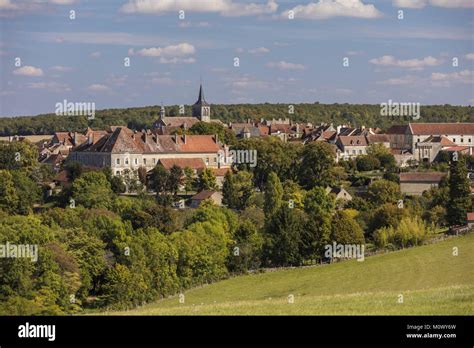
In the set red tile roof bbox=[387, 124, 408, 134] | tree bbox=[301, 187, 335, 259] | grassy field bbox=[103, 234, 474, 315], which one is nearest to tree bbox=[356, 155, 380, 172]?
red tile roof bbox=[387, 124, 408, 134]

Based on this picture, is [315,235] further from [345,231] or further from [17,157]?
[17,157]

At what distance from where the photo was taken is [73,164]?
65750 millimetres

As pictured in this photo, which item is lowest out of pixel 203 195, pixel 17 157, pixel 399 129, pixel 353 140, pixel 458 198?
pixel 203 195

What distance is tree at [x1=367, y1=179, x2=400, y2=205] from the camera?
5662 cm

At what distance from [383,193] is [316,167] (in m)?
12.1

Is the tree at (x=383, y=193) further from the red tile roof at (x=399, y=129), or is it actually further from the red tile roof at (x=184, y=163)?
the red tile roof at (x=399, y=129)

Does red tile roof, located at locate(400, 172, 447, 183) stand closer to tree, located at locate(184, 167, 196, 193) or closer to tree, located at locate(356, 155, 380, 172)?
tree, located at locate(356, 155, 380, 172)

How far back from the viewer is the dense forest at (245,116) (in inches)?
5408

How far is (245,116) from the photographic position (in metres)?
155

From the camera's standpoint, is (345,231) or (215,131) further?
(215,131)

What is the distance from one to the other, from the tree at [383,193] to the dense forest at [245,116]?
7229 centimetres

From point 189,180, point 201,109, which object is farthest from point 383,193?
point 201,109

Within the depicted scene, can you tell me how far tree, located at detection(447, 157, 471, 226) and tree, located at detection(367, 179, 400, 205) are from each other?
5.10 m
